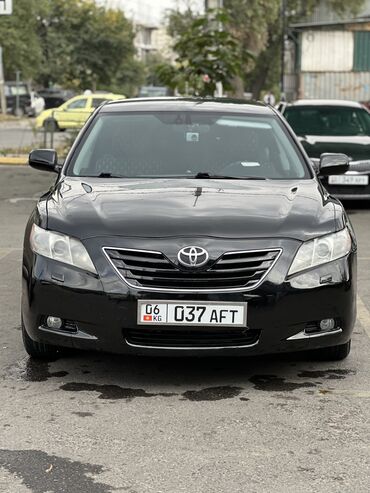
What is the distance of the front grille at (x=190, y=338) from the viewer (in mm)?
4836

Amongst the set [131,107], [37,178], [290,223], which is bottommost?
[37,178]

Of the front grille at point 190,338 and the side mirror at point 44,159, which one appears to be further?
the side mirror at point 44,159

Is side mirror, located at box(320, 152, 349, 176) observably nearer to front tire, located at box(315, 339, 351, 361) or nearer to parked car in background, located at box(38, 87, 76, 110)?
front tire, located at box(315, 339, 351, 361)

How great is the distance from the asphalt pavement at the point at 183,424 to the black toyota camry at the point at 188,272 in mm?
221

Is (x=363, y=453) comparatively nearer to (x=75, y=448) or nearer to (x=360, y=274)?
(x=75, y=448)

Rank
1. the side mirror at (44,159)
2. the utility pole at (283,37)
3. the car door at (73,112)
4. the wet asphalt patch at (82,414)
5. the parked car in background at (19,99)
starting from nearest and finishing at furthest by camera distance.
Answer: the wet asphalt patch at (82,414)
the side mirror at (44,159)
the car door at (73,112)
the utility pole at (283,37)
the parked car in background at (19,99)

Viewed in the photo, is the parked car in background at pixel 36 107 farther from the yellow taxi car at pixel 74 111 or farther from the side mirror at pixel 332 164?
the side mirror at pixel 332 164

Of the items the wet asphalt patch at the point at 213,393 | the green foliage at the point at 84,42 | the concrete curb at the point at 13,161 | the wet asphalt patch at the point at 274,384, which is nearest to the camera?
the wet asphalt patch at the point at 213,393

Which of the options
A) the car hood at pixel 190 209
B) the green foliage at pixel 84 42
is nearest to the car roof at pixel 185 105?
the car hood at pixel 190 209

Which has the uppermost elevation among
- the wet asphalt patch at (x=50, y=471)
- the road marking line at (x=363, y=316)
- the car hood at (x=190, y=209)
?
the car hood at (x=190, y=209)

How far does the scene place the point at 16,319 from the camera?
21.7ft

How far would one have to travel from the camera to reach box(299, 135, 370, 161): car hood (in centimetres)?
1305

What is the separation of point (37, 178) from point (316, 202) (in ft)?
39.3

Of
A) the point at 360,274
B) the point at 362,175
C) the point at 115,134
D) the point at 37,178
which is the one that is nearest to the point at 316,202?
the point at 115,134
